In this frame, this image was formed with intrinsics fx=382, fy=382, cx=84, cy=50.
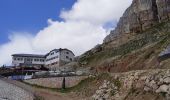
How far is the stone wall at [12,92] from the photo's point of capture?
65.1 m

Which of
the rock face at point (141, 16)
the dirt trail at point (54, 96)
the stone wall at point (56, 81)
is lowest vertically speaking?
the dirt trail at point (54, 96)

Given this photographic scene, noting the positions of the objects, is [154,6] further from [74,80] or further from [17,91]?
[17,91]

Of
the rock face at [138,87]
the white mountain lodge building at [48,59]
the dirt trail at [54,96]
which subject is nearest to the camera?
the rock face at [138,87]

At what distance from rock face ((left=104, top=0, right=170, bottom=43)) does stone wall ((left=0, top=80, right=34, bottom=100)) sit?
74.9 metres

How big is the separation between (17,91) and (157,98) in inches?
1097

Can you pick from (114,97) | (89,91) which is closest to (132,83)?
(114,97)

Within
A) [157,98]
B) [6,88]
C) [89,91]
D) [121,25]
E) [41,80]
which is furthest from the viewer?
[121,25]

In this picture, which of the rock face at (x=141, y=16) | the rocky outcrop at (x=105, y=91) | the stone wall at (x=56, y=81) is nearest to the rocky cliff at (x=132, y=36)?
the rock face at (x=141, y=16)

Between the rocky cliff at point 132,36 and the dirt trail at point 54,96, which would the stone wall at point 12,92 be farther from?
the rocky cliff at point 132,36

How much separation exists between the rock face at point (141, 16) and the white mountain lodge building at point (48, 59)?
2514cm

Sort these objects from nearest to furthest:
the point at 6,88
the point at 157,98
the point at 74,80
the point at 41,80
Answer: the point at 157,98 → the point at 6,88 → the point at 74,80 → the point at 41,80

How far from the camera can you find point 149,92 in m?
56.1

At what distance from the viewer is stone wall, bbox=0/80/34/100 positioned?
65100 millimetres

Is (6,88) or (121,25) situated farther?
(121,25)
